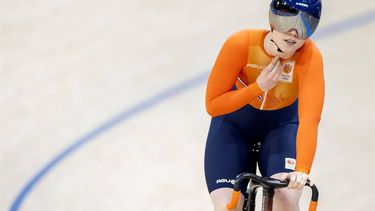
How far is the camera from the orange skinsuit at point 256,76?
11.4 feet

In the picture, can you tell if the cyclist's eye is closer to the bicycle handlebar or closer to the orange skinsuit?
the orange skinsuit

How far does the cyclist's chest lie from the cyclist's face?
0.36 feet

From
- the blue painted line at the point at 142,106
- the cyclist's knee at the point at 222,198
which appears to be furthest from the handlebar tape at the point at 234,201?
the blue painted line at the point at 142,106

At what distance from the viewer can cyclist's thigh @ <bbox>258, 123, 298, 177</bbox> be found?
3631mm

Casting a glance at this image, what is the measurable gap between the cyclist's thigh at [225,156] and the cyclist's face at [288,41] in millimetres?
541

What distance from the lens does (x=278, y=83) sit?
144 inches

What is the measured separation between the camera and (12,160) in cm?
534

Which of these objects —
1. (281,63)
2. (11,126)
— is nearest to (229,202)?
(281,63)

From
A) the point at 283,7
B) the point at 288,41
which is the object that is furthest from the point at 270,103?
the point at 283,7

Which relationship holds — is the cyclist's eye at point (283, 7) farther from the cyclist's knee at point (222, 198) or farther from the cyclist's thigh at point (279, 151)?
the cyclist's knee at point (222, 198)

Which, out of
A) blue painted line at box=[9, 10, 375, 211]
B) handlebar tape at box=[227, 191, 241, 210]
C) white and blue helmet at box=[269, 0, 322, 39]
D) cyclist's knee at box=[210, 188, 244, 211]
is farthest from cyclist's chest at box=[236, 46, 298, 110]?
blue painted line at box=[9, 10, 375, 211]

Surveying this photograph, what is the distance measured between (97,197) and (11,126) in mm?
988

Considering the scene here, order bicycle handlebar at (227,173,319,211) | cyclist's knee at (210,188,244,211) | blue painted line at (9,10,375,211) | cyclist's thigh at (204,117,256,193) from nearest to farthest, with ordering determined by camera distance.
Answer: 1. bicycle handlebar at (227,173,319,211)
2. cyclist's knee at (210,188,244,211)
3. cyclist's thigh at (204,117,256,193)
4. blue painted line at (9,10,375,211)

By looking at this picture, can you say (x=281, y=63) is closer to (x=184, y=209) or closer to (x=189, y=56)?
(x=184, y=209)
